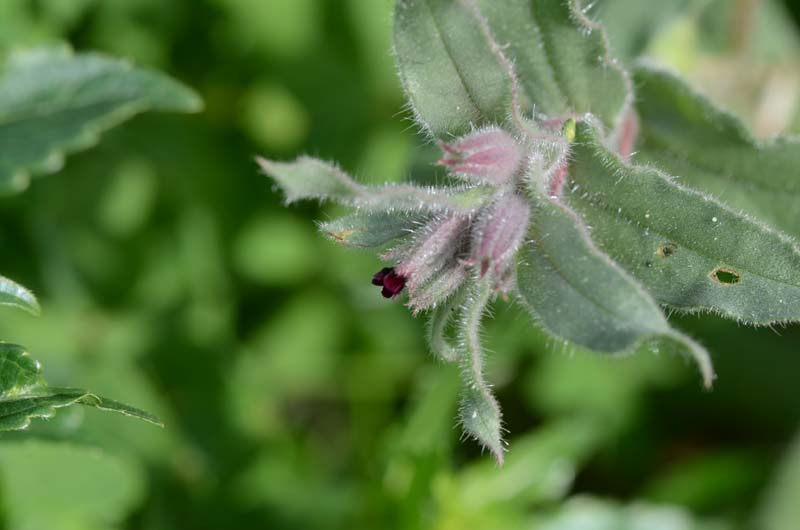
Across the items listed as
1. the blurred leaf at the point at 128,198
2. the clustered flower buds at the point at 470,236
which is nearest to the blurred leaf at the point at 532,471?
the clustered flower buds at the point at 470,236

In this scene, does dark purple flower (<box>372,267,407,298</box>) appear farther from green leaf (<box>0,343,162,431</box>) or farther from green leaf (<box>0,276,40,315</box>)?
green leaf (<box>0,276,40,315</box>)

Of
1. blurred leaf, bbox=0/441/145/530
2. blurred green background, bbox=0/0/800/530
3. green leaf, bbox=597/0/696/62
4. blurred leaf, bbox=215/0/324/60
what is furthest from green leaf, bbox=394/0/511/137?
blurred leaf, bbox=215/0/324/60

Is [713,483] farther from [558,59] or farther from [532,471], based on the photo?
[558,59]

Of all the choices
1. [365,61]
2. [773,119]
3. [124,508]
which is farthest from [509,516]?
[365,61]

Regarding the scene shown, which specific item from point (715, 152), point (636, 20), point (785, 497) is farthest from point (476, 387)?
point (785, 497)

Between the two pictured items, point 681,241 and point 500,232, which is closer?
point 500,232

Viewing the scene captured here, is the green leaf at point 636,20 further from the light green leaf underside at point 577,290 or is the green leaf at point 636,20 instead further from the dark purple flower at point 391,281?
the dark purple flower at point 391,281
